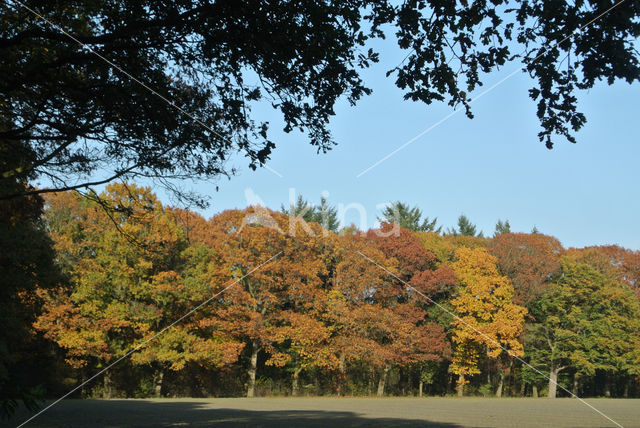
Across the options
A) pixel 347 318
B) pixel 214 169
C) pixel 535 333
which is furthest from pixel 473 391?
pixel 214 169

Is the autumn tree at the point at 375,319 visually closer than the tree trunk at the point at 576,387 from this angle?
Yes

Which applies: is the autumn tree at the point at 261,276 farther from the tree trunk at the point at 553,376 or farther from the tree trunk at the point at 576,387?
the tree trunk at the point at 576,387

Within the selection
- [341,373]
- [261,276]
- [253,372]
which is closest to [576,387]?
[341,373]

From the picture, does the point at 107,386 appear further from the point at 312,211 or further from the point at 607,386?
the point at 607,386

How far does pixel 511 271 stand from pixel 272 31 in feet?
149

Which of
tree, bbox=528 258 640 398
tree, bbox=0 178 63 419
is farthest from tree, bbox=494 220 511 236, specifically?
tree, bbox=0 178 63 419

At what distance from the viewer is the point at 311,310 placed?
39.3 meters

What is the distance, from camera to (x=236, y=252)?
123 feet

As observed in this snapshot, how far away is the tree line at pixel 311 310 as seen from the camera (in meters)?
33.3

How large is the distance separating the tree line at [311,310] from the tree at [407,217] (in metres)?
10.3

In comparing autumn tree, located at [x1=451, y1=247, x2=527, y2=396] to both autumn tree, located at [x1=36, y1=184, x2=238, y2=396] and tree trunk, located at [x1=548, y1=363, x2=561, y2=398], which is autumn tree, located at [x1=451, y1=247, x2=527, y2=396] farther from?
autumn tree, located at [x1=36, y1=184, x2=238, y2=396]

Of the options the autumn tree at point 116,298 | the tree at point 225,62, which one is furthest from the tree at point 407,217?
the tree at point 225,62

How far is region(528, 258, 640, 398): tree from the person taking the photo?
46.5 m

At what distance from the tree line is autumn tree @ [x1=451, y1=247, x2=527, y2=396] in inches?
4.8
